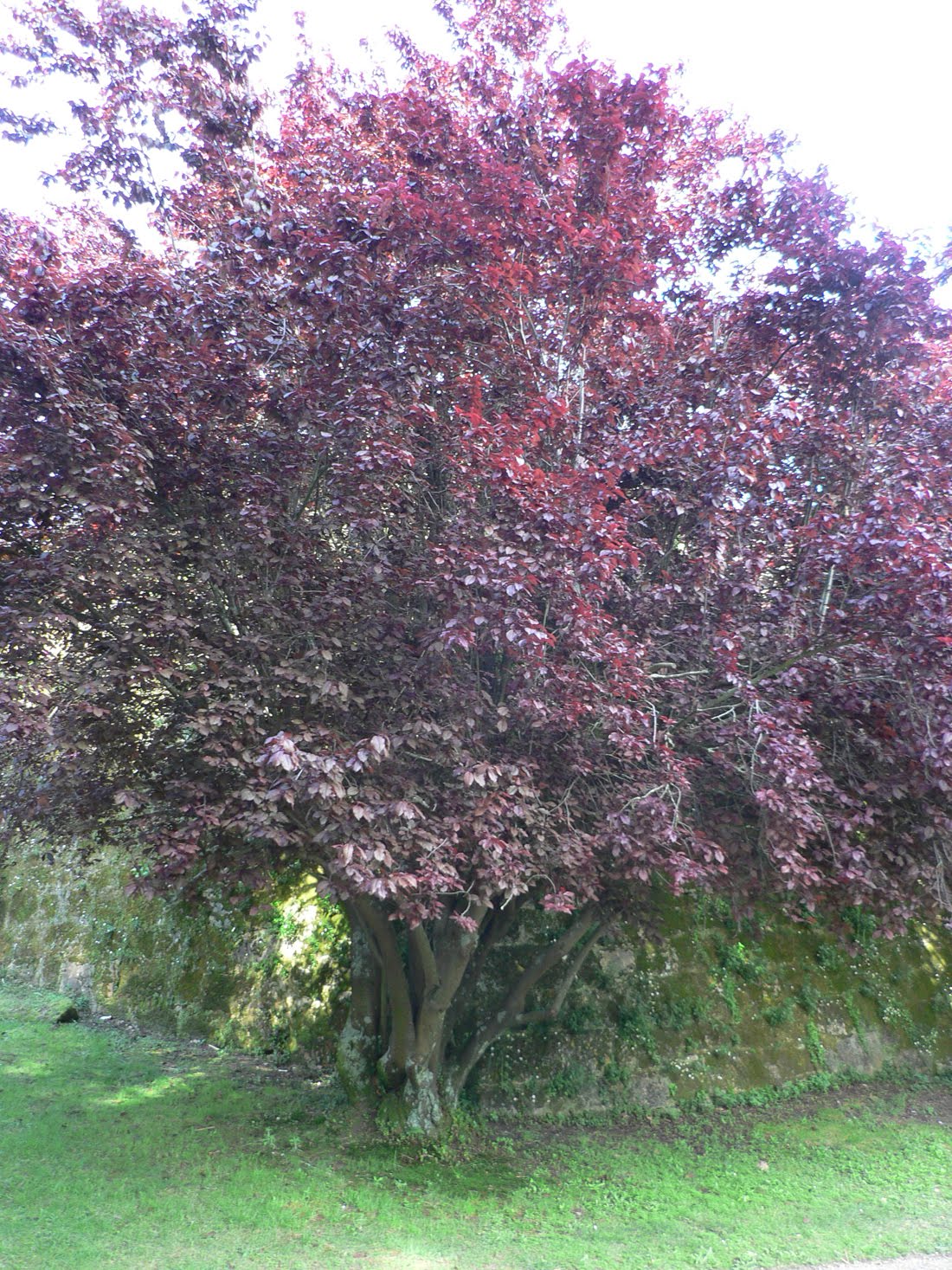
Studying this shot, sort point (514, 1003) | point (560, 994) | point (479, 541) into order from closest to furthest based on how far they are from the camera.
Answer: point (479, 541) → point (514, 1003) → point (560, 994)

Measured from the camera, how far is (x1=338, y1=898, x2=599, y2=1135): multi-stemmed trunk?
22.6ft

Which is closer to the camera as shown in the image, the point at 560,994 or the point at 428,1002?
the point at 428,1002

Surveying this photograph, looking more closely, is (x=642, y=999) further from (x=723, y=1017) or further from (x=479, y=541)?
(x=479, y=541)

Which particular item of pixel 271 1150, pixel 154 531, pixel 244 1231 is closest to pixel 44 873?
pixel 271 1150

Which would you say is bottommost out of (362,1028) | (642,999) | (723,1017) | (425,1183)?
(425,1183)

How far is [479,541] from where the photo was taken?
5.21 metres

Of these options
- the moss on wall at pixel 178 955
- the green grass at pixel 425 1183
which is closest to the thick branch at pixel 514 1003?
the green grass at pixel 425 1183

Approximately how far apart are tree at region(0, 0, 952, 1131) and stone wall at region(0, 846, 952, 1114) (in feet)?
4.67

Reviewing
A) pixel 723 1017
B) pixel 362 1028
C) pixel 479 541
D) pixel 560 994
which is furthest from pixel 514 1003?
pixel 479 541

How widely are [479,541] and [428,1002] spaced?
4.09m

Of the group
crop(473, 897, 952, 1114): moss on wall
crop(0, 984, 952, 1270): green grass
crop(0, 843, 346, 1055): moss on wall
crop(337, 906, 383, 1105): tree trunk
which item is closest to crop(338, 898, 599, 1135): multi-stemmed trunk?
crop(337, 906, 383, 1105): tree trunk

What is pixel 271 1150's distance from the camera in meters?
6.68

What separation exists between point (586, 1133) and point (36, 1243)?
457 centimetres

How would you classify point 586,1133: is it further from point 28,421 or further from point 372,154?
point 372,154
